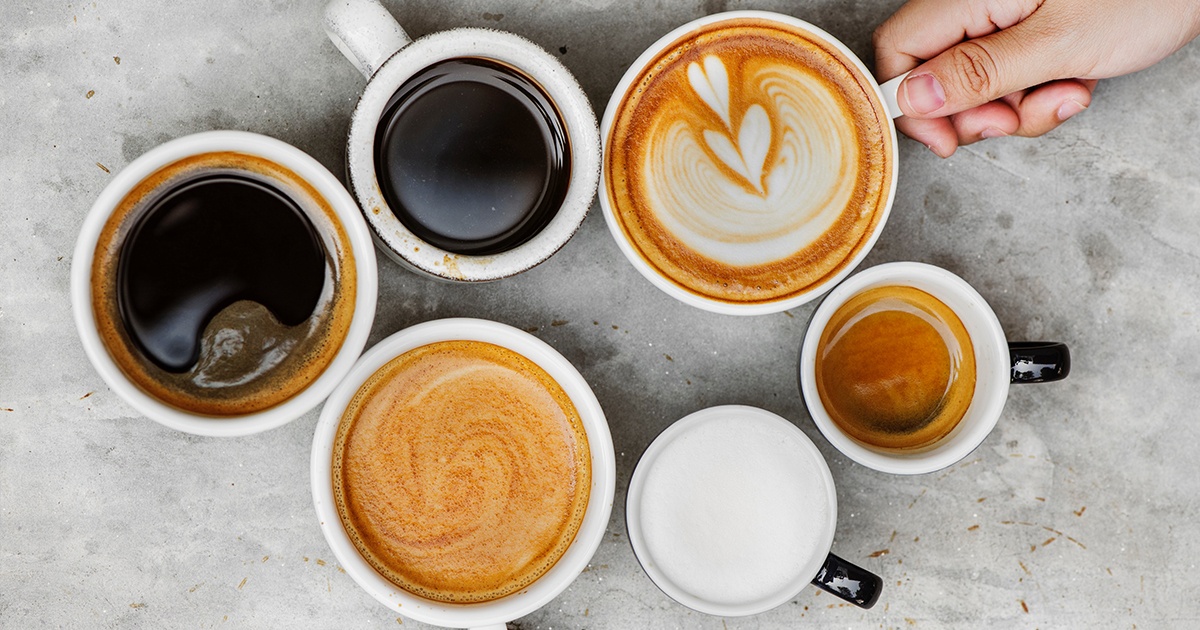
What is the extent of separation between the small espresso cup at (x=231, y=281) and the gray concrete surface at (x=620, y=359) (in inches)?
7.5

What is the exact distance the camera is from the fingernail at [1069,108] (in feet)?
4.35

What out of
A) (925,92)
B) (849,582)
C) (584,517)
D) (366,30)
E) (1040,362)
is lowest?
(849,582)

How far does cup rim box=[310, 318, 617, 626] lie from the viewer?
1188 millimetres

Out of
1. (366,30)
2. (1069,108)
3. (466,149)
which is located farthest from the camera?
(1069,108)

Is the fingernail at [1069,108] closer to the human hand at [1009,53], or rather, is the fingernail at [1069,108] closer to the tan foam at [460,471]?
the human hand at [1009,53]

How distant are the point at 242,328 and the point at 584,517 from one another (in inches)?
23.5

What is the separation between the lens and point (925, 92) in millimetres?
1225

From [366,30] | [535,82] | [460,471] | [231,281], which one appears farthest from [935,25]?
[231,281]

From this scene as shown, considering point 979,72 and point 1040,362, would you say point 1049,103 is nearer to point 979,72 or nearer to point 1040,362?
point 979,72

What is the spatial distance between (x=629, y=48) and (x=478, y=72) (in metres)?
0.29

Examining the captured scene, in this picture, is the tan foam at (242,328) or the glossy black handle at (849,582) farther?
the glossy black handle at (849,582)

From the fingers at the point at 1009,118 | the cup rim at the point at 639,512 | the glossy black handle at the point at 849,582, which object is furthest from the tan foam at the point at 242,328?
the fingers at the point at 1009,118

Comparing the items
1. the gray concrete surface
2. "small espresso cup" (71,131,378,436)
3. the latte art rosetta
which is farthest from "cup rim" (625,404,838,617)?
"small espresso cup" (71,131,378,436)

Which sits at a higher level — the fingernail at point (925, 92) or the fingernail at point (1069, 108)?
the fingernail at point (925, 92)
